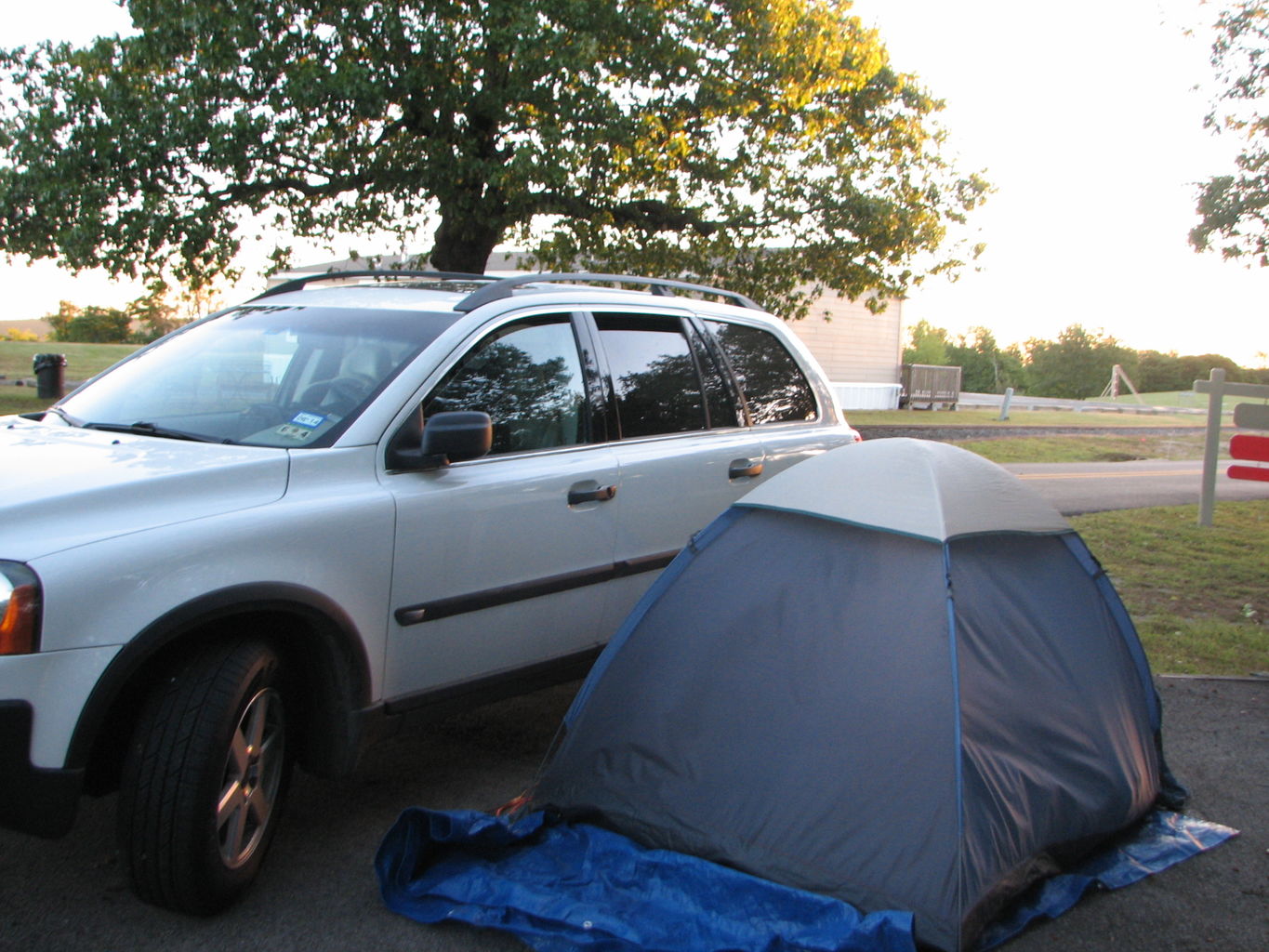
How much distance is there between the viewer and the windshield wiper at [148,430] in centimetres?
375

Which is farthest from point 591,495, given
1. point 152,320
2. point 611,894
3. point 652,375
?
point 152,320

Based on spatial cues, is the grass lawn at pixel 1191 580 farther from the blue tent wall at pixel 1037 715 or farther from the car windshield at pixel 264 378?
the car windshield at pixel 264 378

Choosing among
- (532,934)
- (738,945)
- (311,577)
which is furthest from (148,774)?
(738,945)

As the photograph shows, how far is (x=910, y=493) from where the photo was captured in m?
3.78

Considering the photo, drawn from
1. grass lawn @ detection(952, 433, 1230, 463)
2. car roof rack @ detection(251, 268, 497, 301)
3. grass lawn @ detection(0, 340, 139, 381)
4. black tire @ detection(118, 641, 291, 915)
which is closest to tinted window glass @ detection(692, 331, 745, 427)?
car roof rack @ detection(251, 268, 497, 301)

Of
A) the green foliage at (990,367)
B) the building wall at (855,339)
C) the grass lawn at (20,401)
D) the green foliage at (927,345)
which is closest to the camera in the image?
the grass lawn at (20,401)

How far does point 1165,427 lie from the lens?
29.3 meters

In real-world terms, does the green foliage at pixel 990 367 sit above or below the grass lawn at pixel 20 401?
above

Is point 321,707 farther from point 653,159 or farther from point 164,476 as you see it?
point 653,159

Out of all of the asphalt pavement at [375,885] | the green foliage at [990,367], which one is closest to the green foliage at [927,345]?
the green foliage at [990,367]

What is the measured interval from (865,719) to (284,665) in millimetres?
1872

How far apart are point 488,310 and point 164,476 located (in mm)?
1446

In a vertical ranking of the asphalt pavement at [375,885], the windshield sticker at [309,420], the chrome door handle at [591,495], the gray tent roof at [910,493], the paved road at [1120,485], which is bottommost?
the asphalt pavement at [375,885]

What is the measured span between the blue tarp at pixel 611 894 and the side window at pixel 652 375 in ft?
6.06
